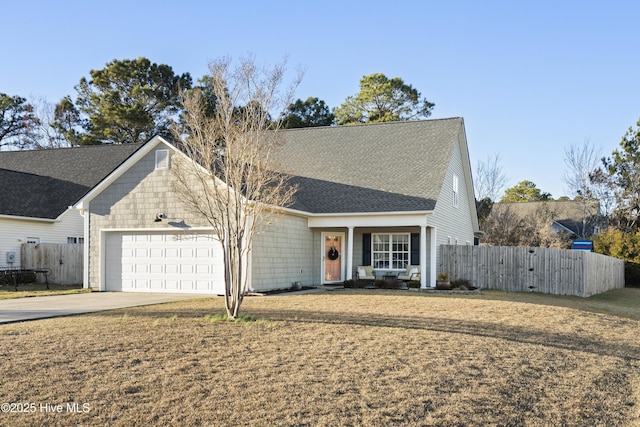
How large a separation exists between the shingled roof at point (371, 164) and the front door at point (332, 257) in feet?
5.34

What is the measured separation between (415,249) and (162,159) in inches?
386

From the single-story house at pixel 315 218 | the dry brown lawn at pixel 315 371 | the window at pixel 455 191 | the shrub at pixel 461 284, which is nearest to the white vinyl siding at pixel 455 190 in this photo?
the window at pixel 455 191

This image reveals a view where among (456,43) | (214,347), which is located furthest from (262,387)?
(456,43)

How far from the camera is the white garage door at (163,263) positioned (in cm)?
1861

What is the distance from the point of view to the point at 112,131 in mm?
42688

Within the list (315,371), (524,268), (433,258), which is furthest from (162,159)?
(524,268)

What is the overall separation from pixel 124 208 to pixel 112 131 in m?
25.1

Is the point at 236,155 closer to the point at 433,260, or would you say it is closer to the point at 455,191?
the point at 433,260

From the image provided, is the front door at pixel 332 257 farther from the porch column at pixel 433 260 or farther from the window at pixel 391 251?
the porch column at pixel 433 260

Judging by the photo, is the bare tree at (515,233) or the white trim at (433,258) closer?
the white trim at (433,258)

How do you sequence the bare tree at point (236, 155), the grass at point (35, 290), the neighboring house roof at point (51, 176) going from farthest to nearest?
the neighboring house roof at point (51, 176) → the grass at point (35, 290) → the bare tree at point (236, 155)

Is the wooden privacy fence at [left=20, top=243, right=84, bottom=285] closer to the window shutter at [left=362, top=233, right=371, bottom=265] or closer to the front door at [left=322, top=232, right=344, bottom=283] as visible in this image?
the front door at [left=322, top=232, right=344, bottom=283]

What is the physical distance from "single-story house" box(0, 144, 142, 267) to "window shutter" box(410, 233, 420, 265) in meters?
12.1

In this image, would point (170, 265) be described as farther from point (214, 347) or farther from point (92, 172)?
point (92, 172)
